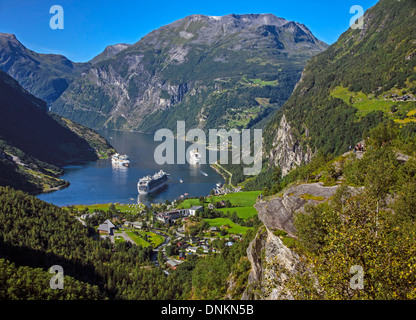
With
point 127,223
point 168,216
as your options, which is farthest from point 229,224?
point 127,223

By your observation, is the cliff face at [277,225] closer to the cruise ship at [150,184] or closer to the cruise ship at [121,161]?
the cruise ship at [150,184]

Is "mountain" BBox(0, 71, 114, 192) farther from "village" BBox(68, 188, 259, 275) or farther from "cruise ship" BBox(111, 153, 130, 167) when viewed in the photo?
"village" BBox(68, 188, 259, 275)

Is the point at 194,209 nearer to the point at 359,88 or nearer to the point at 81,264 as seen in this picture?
the point at 81,264

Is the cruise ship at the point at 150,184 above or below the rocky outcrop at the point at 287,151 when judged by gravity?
below

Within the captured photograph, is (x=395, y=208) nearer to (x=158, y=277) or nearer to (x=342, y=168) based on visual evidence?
(x=342, y=168)

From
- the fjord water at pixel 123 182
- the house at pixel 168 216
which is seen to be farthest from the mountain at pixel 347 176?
the fjord water at pixel 123 182

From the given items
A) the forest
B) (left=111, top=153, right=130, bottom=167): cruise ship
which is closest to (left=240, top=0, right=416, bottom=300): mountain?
the forest
